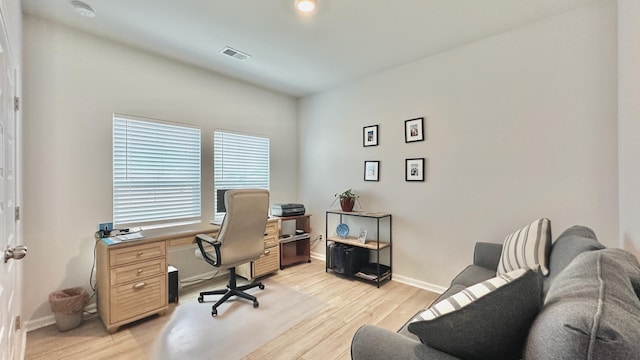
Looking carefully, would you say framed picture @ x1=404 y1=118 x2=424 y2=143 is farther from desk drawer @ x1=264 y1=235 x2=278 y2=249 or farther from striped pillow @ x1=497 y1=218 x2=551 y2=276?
desk drawer @ x1=264 y1=235 x2=278 y2=249

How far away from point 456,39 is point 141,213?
3.79 metres

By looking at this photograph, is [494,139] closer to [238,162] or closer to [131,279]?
[238,162]

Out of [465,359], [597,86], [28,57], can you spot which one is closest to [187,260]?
[28,57]

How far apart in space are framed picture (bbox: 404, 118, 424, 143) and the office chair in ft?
5.98

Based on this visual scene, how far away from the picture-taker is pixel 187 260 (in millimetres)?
3219

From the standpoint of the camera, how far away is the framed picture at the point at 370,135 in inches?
139

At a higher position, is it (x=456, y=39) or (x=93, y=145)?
(x=456, y=39)

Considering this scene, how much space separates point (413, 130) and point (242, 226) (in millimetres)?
2225

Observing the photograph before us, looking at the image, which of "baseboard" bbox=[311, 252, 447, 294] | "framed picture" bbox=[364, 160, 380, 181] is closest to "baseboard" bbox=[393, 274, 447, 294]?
"baseboard" bbox=[311, 252, 447, 294]

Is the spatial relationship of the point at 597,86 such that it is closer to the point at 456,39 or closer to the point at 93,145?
the point at 456,39

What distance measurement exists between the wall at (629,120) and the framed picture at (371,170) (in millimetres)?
2131

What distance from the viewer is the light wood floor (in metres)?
1.97

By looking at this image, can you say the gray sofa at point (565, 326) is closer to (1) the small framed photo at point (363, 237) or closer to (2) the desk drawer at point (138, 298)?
(2) the desk drawer at point (138, 298)

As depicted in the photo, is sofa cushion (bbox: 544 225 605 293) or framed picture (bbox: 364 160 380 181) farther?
framed picture (bbox: 364 160 380 181)
